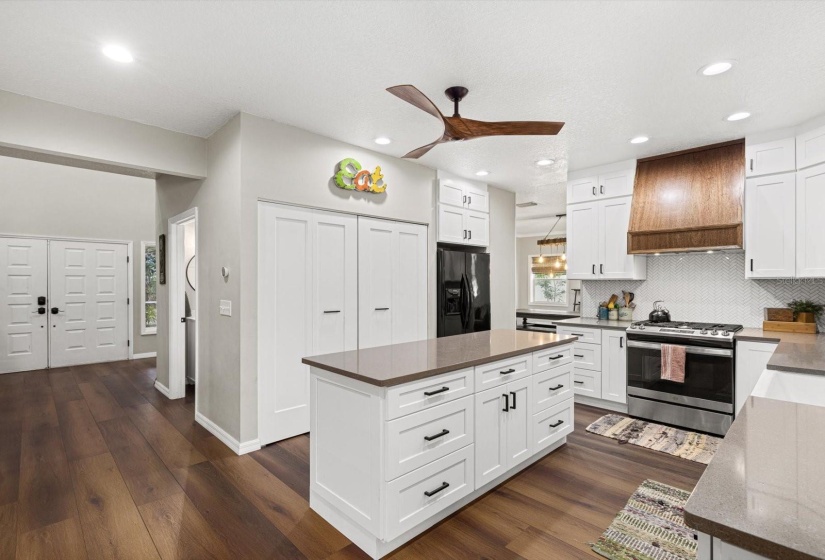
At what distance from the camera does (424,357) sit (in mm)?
2434

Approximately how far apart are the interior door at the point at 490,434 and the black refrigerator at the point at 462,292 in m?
2.21

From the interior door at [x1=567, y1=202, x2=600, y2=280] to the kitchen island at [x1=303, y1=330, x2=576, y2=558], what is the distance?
2.25 meters

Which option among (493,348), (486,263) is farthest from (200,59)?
(486,263)

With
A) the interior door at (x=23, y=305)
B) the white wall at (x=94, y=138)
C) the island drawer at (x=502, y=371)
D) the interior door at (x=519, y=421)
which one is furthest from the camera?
the interior door at (x=23, y=305)

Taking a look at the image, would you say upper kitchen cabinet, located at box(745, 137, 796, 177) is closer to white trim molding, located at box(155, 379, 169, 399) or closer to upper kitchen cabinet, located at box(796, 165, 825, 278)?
upper kitchen cabinet, located at box(796, 165, 825, 278)

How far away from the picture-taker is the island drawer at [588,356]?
4.29 metres

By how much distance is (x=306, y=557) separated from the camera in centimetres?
200

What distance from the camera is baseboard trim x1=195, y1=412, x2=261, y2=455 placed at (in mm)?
3191

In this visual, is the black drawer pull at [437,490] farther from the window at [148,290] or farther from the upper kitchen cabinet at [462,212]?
the window at [148,290]

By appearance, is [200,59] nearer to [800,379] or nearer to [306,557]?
[306,557]

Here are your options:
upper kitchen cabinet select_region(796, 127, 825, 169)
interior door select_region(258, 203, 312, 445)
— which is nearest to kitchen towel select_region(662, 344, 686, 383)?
upper kitchen cabinet select_region(796, 127, 825, 169)

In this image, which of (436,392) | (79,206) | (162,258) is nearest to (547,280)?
(162,258)

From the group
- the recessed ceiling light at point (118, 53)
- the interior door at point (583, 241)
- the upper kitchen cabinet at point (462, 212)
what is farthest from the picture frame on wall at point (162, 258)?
the interior door at point (583, 241)

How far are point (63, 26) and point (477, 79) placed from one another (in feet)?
7.54
